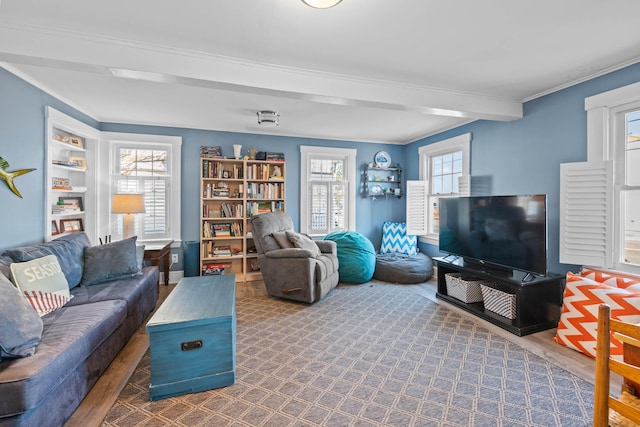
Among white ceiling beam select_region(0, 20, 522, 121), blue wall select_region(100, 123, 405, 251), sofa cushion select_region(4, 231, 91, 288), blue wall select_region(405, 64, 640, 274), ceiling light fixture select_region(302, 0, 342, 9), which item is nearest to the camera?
ceiling light fixture select_region(302, 0, 342, 9)

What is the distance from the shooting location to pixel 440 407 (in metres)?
1.75

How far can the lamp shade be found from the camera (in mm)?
3721

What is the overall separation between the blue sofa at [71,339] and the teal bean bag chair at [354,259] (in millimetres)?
2422

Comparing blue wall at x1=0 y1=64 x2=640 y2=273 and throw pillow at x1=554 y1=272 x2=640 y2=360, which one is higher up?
blue wall at x1=0 y1=64 x2=640 y2=273

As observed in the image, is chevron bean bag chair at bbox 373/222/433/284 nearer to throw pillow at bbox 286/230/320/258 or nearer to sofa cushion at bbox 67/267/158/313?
throw pillow at bbox 286/230/320/258

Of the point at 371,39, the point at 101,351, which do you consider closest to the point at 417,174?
the point at 371,39

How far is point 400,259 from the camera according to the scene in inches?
184

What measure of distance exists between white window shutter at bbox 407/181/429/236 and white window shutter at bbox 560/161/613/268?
2126mm

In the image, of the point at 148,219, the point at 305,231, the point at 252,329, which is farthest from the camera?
the point at 305,231

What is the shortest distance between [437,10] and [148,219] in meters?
4.28

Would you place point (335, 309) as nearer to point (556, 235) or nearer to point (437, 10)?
point (556, 235)

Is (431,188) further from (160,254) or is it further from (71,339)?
(71,339)

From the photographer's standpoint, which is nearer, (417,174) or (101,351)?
(101,351)

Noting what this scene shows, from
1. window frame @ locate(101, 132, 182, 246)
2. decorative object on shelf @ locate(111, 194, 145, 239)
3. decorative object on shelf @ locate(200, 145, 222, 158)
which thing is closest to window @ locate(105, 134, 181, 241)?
window frame @ locate(101, 132, 182, 246)
